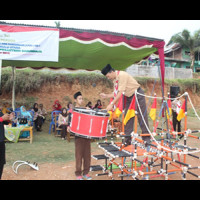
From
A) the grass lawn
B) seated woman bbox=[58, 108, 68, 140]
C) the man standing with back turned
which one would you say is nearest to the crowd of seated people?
seated woman bbox=[58, 108, 68, 140]

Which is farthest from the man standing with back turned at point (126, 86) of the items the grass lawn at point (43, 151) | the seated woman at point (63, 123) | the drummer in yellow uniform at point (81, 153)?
the seated woman at point (63, 123)

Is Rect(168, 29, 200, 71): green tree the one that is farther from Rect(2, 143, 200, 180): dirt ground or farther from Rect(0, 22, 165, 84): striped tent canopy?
Rect(2, 143, 200, 180): dirt ground

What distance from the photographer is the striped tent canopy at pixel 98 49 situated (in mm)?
6051

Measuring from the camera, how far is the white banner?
5070 mm

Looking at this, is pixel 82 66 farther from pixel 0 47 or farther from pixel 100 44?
pixel 0 47

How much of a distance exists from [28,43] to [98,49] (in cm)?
272

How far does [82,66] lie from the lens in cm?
973

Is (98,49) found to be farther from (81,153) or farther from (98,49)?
(81,153)

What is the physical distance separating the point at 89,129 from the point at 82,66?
21.4 ft

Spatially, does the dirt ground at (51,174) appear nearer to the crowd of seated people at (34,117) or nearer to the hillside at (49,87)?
the crowd of seated people at (34,117)

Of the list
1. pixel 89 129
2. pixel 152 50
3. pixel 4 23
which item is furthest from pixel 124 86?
pixel 152 50

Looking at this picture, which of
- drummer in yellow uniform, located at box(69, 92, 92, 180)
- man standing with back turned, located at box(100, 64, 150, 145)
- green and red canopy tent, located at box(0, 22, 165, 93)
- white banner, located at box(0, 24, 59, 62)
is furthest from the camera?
green and red canopy tent, located at box(0, 22, 165, 93)

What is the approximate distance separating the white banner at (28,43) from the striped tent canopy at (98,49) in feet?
1.39

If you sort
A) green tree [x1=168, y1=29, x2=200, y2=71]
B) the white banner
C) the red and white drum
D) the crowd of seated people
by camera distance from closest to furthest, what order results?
1. the red and white drum
2. the white banner
3. the crowd of seated people
4. green tree [x1=168, y1=29, x2=200, y2=71]
